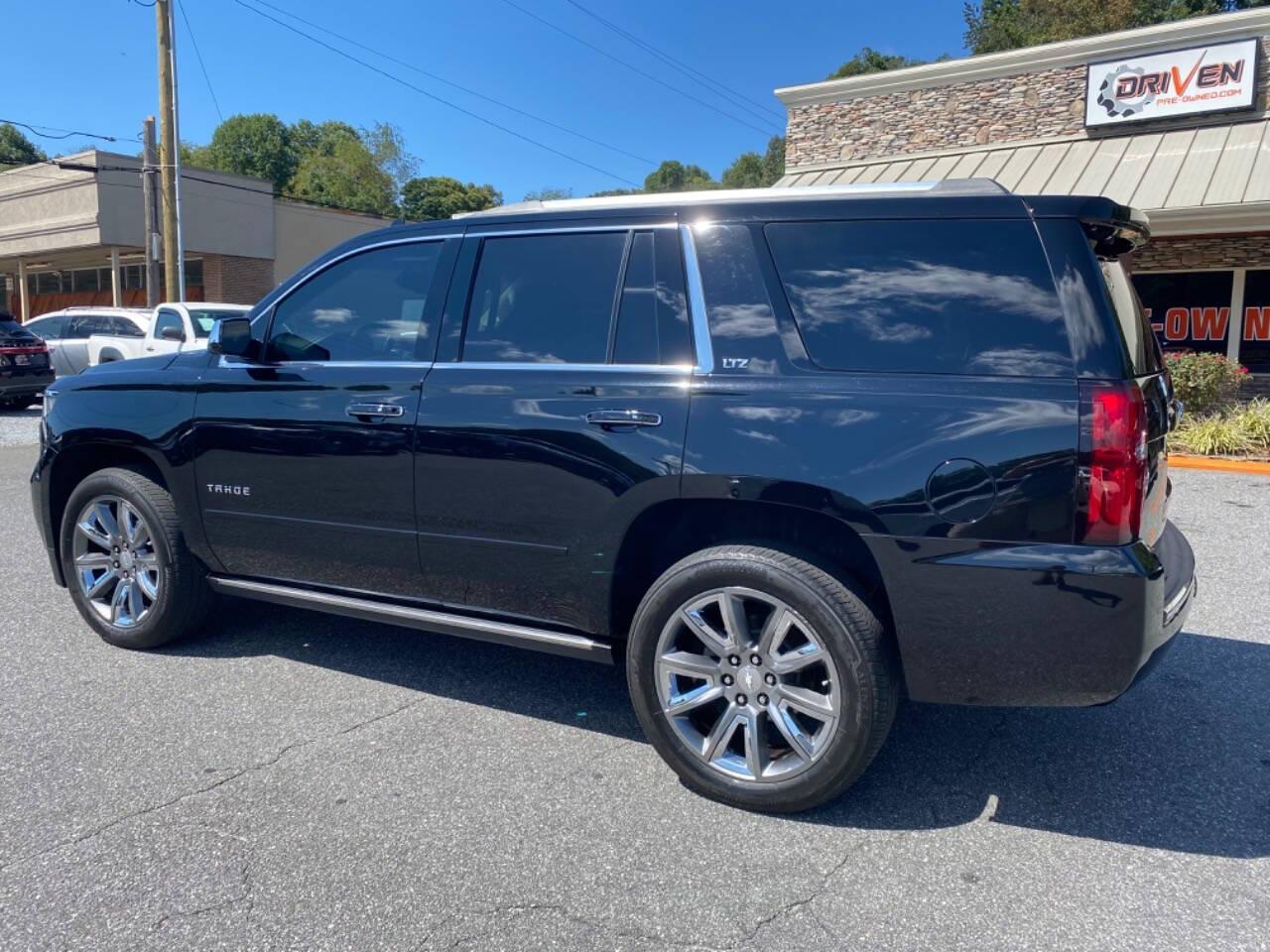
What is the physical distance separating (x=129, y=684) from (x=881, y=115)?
51.8 feet

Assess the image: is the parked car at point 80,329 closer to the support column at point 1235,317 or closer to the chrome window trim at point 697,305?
the chrome window trim at point 697,305

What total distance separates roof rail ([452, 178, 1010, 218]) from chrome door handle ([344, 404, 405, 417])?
32.6 inches

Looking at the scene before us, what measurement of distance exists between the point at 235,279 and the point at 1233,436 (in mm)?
29799

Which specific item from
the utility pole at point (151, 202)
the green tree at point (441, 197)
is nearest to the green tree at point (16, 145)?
the green tree at point (441, 197)

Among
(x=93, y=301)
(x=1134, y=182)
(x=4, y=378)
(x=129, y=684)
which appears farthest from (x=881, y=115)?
(x=93, y=301)

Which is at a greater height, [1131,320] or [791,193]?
[791,193]

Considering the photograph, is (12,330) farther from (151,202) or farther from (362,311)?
(362,311)

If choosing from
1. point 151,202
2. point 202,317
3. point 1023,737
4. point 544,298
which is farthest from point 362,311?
point 151,202

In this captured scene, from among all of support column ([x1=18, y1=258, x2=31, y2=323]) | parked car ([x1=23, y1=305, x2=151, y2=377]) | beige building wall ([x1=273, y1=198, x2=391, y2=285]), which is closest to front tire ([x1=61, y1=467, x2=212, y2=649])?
parked car ([x1=23, y1=305, x2=151, y2=377])

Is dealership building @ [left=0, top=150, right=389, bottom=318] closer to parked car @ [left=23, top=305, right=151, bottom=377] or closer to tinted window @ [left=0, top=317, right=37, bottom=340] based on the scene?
parked car @ [left=23, top=305, right=151, bottom=377]

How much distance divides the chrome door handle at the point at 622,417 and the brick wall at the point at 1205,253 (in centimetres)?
1369

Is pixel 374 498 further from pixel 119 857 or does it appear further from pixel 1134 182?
pixel 1134 182

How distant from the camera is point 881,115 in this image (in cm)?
1688

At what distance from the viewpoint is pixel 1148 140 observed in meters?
14.6
